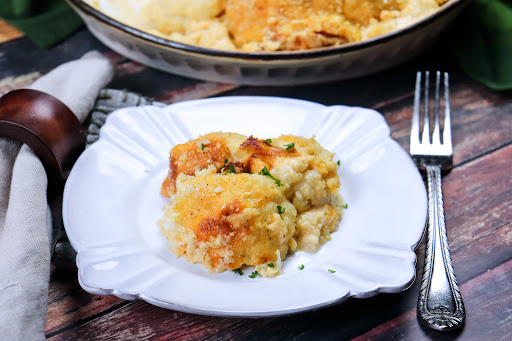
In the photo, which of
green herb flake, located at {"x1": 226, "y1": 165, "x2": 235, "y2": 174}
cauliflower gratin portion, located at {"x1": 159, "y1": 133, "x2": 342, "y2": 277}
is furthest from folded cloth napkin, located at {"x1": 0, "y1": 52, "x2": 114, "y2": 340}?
green herb flake, located at {"x1": 226, "y1": 165, "x2": 235, "y2": 174}

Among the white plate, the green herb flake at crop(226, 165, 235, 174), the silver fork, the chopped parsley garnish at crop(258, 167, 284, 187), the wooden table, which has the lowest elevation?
the wooden table

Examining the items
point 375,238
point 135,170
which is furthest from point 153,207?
point 375,238

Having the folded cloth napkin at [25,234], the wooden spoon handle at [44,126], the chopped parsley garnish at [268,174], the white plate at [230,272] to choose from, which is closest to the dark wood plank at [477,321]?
the white plate at [230,272]

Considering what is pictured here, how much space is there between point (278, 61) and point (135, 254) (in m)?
1.09

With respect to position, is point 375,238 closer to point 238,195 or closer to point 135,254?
point 238,195

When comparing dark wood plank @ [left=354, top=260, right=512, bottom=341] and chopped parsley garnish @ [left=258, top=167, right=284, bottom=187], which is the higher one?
chopped parsley garnish @ [left=258, top=167, right=284, bottom=187]

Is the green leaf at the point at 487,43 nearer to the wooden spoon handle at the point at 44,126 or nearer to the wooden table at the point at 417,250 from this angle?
the wooden table at the point at 417,250

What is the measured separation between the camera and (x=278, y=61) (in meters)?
2.39

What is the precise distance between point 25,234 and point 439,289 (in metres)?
1.21

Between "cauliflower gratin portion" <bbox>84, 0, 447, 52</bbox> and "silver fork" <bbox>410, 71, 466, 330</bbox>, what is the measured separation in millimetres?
533

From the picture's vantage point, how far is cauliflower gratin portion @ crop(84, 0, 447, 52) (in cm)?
260

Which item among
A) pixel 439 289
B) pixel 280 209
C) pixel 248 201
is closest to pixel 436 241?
pixel 439 289

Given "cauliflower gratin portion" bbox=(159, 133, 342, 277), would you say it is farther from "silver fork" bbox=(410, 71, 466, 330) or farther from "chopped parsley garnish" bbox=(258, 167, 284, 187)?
"silver fork" bbox=(410, 71, 466, 330)

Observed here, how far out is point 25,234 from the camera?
1.71 m
